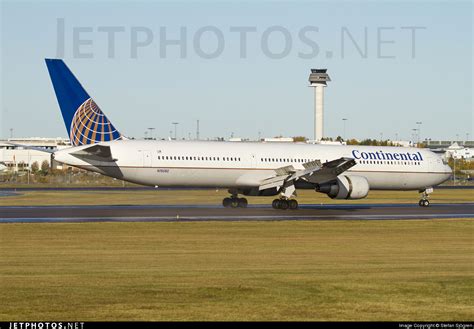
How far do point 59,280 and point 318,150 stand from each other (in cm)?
3320

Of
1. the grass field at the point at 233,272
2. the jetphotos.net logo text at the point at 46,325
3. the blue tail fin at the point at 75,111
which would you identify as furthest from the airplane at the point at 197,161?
the jetphotos.net logo text at the point at 46,325

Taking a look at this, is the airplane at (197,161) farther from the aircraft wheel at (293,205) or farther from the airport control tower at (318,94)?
the airport control tower at (318,94)

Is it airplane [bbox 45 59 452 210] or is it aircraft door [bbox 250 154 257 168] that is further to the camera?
aircraft door [bbox 250 154 257 168]

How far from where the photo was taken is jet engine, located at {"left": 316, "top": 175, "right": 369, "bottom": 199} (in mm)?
44000

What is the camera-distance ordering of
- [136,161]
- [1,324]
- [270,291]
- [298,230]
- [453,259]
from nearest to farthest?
1. [1,324]
2. [270,291]
3. [453,259]
4. [298,230]
5. [136,161]

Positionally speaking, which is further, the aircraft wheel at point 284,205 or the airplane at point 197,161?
the aircraft wheel at point 284,205

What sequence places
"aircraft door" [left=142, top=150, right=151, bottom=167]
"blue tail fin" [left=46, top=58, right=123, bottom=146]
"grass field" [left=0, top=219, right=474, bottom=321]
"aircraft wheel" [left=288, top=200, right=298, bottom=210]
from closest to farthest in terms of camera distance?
"grass field" [left=0, top=219, right=474, bottom=321] < "aircraft door" [left=142, top=150, right=151, bottom=167] < "aircraft wheel" [left=288, top=200, right=298, bottom=210] < "blue tail fin" [left=46, top=58, right=123, bottom=146]

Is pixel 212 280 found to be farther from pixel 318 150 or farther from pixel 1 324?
pixel 318 150

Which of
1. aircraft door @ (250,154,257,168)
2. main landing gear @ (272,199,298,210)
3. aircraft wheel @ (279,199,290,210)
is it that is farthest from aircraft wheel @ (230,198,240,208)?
aircraft wheel @ (279,199,290,210)

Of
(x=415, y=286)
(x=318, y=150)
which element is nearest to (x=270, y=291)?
(x=415, y=286)

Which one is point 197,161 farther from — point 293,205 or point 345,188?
point 345,188

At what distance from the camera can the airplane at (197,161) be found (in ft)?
142

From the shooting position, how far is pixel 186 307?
14.3m

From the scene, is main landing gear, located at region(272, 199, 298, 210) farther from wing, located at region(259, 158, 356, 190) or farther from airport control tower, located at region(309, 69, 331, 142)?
airport control tower, located at region(309, 69, 331, 142)
